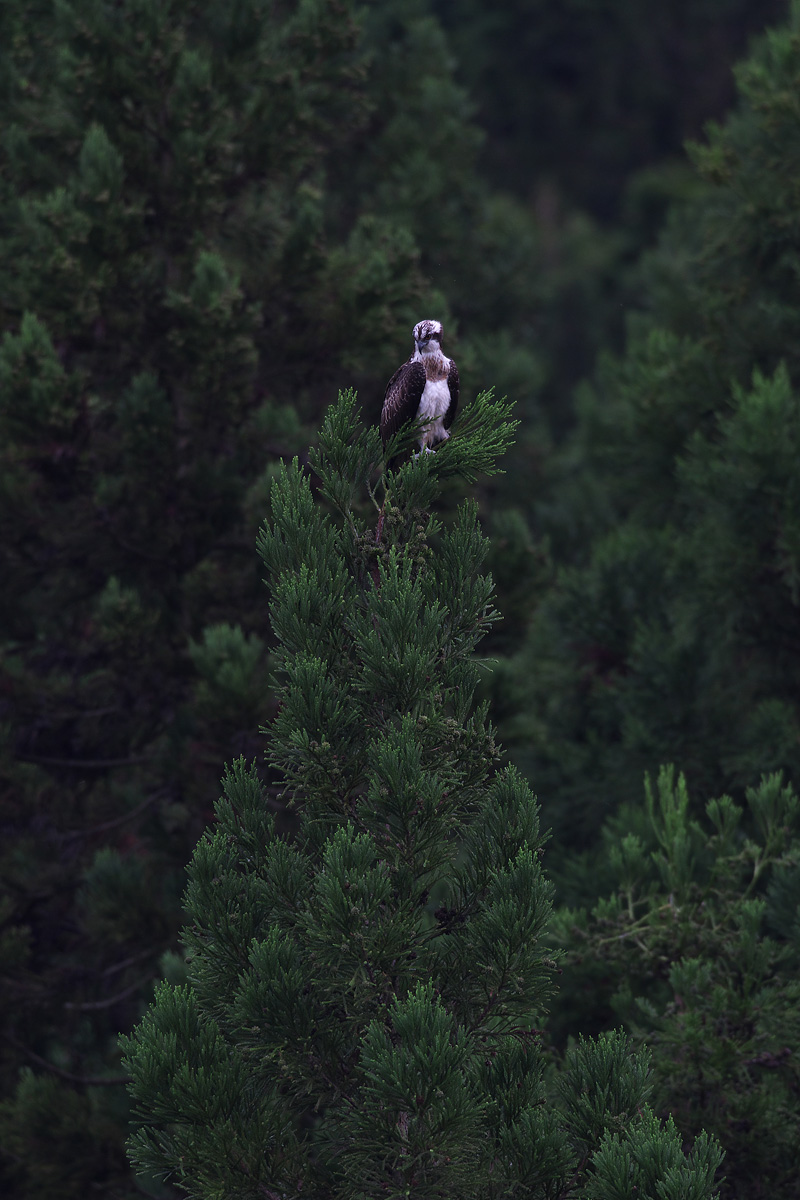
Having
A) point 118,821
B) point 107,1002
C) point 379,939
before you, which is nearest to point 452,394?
point 379,939

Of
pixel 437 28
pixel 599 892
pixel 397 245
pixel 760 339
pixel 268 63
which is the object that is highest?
pixel 437 28

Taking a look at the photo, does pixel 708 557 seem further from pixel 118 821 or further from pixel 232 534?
pixel 118 821

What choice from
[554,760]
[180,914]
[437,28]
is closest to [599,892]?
[554,760]

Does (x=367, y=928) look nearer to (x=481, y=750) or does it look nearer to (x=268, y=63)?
(x=481, y=750)

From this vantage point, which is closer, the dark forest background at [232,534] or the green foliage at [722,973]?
the green foliage at [722,973]

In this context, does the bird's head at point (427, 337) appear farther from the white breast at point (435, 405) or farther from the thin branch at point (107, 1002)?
the thin branch at point (107, 1002)

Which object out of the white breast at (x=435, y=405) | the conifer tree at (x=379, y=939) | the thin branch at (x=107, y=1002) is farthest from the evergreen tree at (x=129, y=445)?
the conifer tree at (x=379, y=939)

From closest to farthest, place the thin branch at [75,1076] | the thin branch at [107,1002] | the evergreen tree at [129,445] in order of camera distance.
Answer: the evergreen tree at [129,445], the thin branch at [75,1076], the thin branch at [107,1002]
